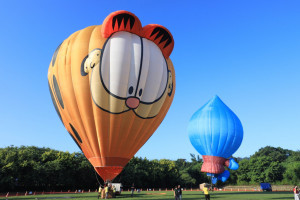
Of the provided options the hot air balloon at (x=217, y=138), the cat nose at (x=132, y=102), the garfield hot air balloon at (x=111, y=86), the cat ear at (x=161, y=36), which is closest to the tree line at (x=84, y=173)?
the garfield hot air balloon at (x=111, y=86)

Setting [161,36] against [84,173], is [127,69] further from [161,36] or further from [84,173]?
[84,173]

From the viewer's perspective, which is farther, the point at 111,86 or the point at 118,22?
the point at 118,22

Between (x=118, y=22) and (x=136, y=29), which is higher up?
(x=118, y=22)

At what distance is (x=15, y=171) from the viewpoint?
37.7 meters

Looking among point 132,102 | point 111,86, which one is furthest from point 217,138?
point 111,86

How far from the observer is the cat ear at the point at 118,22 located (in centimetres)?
1792

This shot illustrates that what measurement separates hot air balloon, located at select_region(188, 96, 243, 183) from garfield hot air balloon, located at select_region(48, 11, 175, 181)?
18455 millimetres

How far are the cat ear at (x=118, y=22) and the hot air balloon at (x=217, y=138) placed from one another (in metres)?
21.9

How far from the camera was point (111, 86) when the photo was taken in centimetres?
1731


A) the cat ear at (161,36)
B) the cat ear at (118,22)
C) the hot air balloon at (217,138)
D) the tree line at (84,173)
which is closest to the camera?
the cat ear at (118,22)

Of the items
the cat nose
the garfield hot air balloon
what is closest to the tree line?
the garfield hot air balloon

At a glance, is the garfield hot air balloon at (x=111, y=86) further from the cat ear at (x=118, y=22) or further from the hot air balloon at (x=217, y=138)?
the hot air balloon at (x=217, y=138)

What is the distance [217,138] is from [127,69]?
21956 mm

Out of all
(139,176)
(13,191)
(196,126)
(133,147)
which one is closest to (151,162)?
(139,176)
